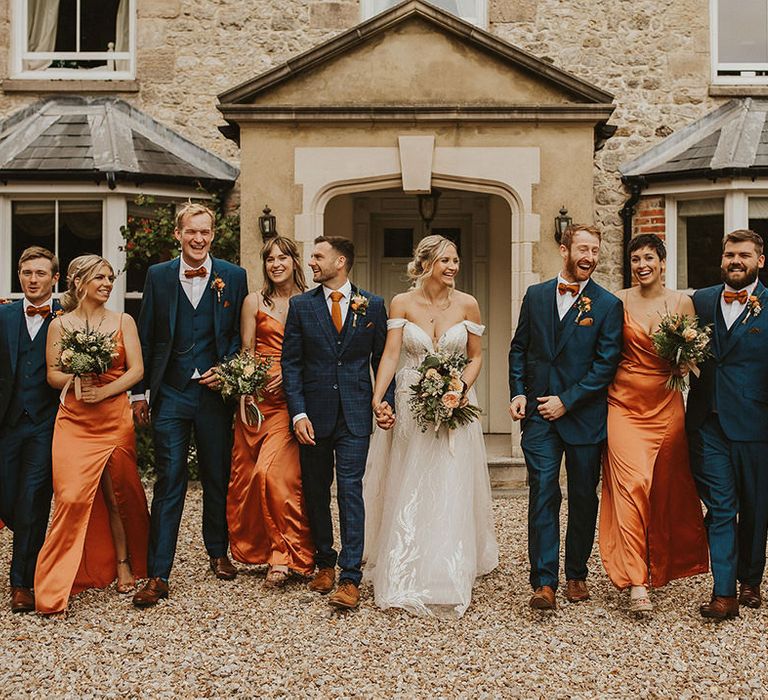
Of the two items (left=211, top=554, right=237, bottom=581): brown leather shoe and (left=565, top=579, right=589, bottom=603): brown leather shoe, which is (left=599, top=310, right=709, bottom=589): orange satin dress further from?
(left=211, top=554, right=237, bottom=581): brown leather shoe

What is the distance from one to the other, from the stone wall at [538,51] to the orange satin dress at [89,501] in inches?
244

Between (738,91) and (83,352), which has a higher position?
(738,91)

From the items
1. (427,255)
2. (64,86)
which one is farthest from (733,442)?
(64,86)

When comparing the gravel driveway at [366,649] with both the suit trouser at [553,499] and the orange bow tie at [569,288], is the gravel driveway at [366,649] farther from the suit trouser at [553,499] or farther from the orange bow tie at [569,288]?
the orange bow tie at [569,288]

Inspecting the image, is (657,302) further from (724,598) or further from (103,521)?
(103,521)

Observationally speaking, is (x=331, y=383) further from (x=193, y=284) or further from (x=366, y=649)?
(x=366, y=649)

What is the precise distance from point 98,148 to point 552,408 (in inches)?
278

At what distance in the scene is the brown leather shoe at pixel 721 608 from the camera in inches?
187

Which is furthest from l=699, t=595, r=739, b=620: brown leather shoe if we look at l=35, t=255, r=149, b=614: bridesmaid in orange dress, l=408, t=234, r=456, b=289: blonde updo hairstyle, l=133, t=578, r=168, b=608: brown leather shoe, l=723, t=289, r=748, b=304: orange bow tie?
l=35, t=255, r=149, b=614: bridesmaid in orange dress

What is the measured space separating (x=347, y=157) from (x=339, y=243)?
3.66 m

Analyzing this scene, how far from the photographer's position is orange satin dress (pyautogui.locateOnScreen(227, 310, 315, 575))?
17.4 feet

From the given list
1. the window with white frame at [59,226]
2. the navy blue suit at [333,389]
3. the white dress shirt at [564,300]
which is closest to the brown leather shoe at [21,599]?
the navy blue suit at [333,389]

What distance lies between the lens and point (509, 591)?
5379 mm

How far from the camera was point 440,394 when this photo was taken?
197 inches
